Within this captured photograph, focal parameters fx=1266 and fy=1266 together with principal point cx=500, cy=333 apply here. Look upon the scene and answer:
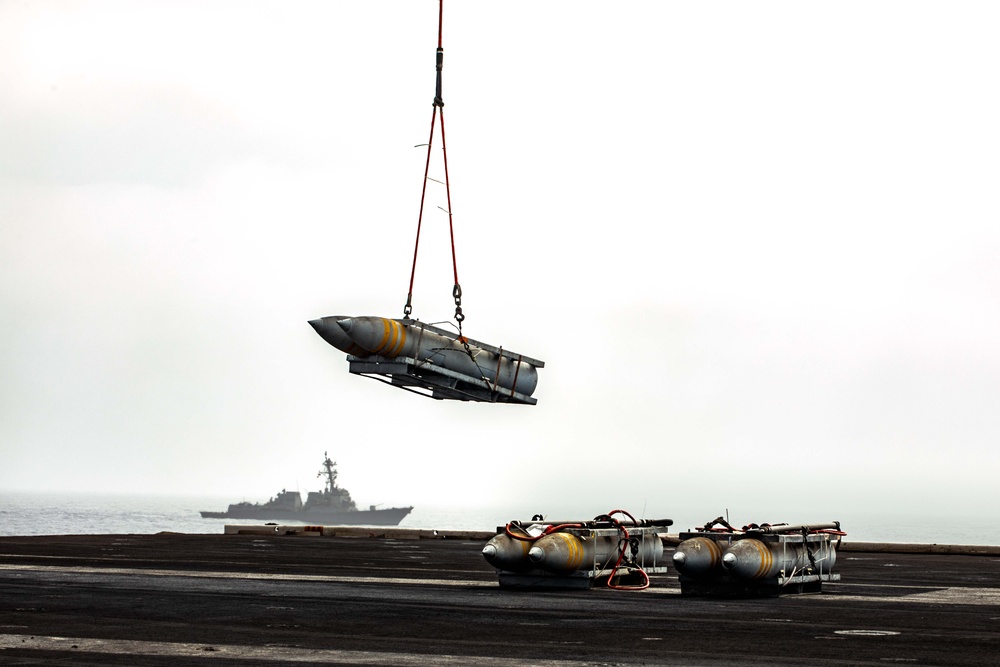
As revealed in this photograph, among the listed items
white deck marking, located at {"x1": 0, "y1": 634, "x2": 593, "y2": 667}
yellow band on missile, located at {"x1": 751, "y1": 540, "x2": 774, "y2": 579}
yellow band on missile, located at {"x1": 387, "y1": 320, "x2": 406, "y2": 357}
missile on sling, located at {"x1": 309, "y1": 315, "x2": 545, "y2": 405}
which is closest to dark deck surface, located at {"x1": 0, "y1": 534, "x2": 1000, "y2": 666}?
white deck marking, located at {"x1": 0, "y1": 634, "x2": 593, "y2": 667}

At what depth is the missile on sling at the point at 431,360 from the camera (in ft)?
101

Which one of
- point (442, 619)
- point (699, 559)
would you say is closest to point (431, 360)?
point (699, 559)

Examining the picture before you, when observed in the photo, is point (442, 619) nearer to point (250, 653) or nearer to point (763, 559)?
point (250, 653)

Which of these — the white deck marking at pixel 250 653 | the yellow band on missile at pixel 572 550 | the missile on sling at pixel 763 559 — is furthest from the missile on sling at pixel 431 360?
the white deck marking at pixel 250 653

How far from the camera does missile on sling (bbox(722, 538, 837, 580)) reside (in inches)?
971

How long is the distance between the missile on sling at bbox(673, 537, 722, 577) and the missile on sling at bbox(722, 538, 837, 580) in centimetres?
20

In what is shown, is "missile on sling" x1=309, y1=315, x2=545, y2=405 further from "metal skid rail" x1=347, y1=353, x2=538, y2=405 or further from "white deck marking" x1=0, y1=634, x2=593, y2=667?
"white deck marking" x1=0, y1=634, x2=593, y2=667

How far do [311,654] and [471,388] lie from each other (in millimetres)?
18557

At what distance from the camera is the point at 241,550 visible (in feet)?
144

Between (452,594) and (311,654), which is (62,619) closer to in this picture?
(311,654)

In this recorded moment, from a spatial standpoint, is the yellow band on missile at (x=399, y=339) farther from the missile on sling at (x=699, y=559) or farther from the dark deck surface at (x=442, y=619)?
the missile on sling at (x=699, y=559)

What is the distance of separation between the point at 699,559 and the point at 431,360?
9.74 meters

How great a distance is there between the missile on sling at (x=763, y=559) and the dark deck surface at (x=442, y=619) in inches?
24.5

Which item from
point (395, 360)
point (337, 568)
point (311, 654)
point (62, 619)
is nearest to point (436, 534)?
point (337, 568)
